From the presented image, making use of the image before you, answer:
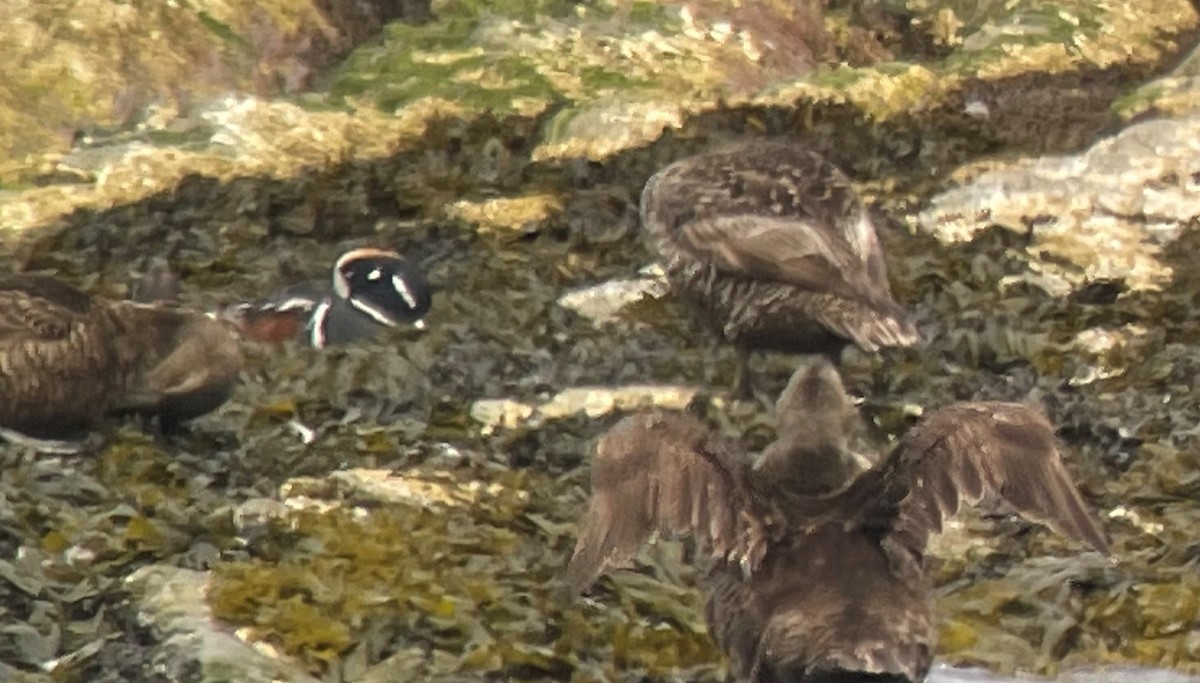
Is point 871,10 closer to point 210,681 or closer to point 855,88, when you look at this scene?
point 855,88

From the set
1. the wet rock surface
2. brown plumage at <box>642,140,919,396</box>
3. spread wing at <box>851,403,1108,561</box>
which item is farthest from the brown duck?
brown plumage at <box>642,140,919,396</box>

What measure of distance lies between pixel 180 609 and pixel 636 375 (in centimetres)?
313

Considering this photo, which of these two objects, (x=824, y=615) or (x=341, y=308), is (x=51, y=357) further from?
(x=824, y=615)

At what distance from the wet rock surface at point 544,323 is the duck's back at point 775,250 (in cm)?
49

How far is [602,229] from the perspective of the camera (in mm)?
10719

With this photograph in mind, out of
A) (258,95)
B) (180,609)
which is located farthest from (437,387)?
(258,95)

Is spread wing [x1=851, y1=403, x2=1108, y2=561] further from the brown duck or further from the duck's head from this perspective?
the duck's head

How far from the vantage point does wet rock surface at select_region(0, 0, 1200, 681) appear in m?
6.36

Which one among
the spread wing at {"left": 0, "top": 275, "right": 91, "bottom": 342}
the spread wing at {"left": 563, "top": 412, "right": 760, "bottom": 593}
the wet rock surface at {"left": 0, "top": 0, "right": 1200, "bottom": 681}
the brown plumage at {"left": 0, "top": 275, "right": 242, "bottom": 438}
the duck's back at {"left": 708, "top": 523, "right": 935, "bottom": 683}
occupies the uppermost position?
the spread wing at {"left": 563, "top": 412, "right": 760, "bottom": 593}

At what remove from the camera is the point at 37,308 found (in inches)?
308

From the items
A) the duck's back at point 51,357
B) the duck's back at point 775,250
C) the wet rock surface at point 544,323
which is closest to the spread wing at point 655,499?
the wet rock surface at point 544,323

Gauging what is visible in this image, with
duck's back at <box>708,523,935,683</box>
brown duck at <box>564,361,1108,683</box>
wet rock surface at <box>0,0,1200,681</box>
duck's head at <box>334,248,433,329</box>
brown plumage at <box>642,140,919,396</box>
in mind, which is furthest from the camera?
duck's head at <box>334,248,433,329</box>

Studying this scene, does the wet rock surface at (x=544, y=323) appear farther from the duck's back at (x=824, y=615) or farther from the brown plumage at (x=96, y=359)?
the duck's back at (x=824, y=615)

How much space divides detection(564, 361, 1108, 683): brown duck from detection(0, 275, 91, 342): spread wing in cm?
311
